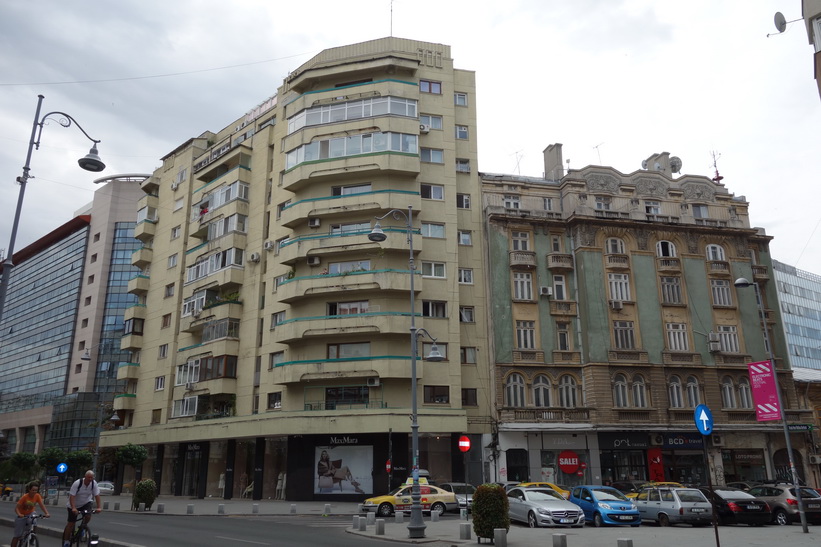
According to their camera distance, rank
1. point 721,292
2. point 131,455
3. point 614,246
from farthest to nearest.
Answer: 1. point 721,292
2. point 614,246
3. point 131,455

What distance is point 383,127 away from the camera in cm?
4188

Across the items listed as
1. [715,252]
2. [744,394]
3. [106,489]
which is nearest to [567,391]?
[744,394]

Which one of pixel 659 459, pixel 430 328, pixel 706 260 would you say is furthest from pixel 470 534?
pixel 706 260

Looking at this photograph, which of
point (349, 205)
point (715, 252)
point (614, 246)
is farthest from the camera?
point (715, 252)

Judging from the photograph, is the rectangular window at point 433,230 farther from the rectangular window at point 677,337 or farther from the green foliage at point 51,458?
the green foliage at point 51,458

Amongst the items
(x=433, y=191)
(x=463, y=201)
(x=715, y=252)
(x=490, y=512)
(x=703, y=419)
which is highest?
(x=433, y=191)

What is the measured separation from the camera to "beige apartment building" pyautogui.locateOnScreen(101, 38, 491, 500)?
1506 inches

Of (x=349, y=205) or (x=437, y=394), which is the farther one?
(x=349, y=205)

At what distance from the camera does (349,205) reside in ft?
135

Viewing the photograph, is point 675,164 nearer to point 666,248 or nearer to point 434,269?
point 666,248

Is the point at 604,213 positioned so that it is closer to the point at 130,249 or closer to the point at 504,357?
the point at 504,357

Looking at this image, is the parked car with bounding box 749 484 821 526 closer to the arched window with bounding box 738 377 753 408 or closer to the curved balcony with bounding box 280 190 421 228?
the arched window with bounding box 738 377 753 408

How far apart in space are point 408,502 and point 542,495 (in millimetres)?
6429

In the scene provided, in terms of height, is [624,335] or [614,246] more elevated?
[614,246]
